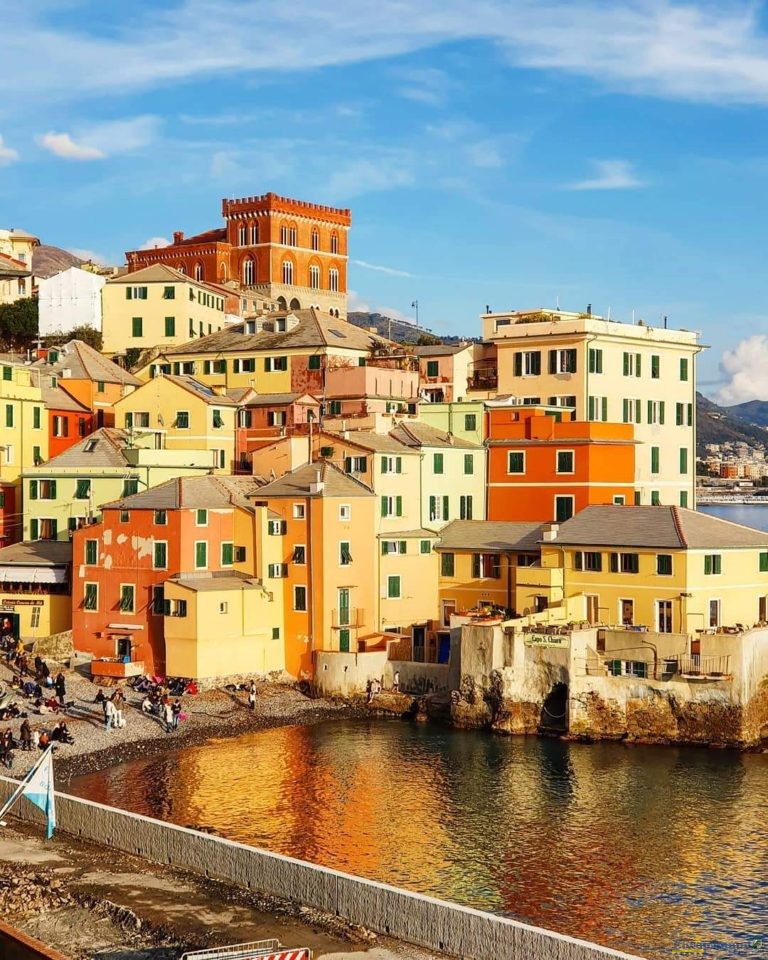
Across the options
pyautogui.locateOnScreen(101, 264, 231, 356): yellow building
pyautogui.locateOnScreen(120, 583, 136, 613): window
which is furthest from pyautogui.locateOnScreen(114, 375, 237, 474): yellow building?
pyautogui.locateOnScreen(101, 264, 231, 356): yellow building

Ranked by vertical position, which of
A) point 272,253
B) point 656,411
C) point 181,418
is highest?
point 272,253

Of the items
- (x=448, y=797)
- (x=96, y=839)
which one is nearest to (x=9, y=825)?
(x=96, y=839)

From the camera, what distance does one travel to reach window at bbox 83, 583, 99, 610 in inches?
2913

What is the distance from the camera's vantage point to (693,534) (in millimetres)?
68750

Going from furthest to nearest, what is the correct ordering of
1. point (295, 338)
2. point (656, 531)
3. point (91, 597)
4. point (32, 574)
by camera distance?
1. point (295, 338)
2. point (32, 574)
3. point (91, 597)
4. point (656, 531)

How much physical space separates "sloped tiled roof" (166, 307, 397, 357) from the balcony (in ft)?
91.3

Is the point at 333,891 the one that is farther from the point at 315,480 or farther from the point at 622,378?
the point at 622,378

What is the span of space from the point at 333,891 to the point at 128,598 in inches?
1536

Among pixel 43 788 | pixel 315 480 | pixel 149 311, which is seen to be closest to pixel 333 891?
pixel 43 788

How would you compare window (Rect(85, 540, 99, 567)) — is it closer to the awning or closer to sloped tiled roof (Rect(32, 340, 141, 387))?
the awning

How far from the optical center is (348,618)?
240 ft

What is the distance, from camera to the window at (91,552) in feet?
244

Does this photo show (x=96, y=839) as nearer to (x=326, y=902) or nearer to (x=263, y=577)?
(x=326, y=902)

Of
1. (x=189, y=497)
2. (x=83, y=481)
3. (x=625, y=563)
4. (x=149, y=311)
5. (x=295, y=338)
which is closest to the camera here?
(x=625, y=563)
